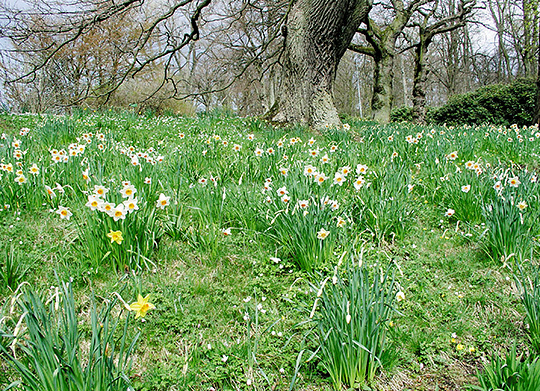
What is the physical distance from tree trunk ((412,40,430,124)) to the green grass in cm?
1238

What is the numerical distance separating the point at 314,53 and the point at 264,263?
5083 mm

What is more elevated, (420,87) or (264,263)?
(420,87)

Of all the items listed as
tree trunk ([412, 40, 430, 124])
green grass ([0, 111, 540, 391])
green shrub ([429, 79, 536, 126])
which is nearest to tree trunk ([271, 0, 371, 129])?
green grass ([0, 111, 540, 391])

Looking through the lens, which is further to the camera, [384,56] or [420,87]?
[420,87]

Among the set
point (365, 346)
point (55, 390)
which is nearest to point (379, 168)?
point (365, 346)

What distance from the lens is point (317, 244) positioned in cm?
226

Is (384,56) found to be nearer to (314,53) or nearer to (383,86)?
(383,86)

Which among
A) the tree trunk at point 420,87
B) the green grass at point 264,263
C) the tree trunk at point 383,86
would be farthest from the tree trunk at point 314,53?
the tree trunk at point 420,87

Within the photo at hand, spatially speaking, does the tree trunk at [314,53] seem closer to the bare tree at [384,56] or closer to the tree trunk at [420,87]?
the bare tree at [384,56]

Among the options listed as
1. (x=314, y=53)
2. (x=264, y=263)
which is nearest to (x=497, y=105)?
(x=314, y=53)

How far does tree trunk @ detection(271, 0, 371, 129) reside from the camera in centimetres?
631

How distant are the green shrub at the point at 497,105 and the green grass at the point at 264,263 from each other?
32.9ft

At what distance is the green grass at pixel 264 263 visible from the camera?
5.50ft

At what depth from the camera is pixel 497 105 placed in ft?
38.5
